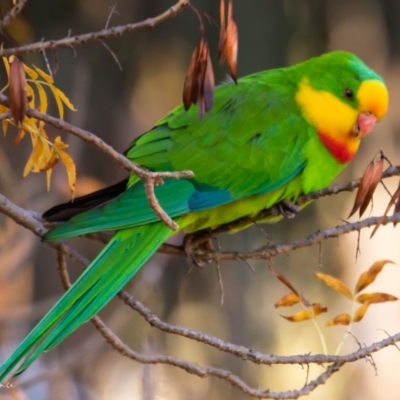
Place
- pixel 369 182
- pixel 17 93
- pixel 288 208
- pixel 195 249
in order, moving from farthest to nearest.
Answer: pixel 288 208
pixel 195 249
pixel 369 182
pixel 17 93

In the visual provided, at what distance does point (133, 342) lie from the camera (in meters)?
2.67

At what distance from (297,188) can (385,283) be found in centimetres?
127

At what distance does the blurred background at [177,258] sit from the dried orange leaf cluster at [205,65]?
60.8 inches

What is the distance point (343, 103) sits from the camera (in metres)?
1.69

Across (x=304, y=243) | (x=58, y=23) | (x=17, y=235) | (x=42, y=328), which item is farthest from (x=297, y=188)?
(x=58, y=23)

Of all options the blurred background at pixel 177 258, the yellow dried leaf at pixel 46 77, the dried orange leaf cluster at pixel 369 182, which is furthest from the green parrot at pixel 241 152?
the blurred background at pixel 177 258

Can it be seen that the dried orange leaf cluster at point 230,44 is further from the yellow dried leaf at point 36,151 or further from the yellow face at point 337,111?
the yellow face at point 337,111

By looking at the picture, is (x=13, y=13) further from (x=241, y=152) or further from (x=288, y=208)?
(x=288, y=208)

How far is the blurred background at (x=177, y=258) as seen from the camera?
2492 millimetres

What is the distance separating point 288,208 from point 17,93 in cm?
94

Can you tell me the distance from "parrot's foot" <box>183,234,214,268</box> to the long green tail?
111mm

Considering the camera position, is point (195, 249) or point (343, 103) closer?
point (195, 249)

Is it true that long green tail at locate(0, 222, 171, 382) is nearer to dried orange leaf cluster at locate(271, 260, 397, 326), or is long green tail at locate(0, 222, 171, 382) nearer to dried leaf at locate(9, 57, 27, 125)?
dried orange leaf cluster at locate(271, 260, 397, 326)

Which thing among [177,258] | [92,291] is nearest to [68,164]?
[92,291]
